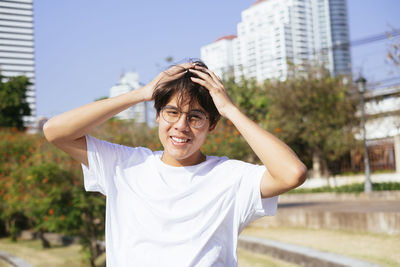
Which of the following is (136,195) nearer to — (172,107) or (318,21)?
(172,107)

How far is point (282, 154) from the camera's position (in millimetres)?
1752

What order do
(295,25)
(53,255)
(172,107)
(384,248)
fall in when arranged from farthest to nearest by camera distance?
1. (295,25)
2. (53,255)
3. (384,248)
4. (172,107)

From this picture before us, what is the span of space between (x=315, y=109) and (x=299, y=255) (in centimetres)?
1677

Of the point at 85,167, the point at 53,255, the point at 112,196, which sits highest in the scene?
the point at 85,167

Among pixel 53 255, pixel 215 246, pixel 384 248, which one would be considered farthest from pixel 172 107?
pixel 53 255

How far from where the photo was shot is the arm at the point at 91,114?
75.0 inches

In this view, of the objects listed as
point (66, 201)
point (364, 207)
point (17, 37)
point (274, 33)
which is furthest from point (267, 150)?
point (17, 37)

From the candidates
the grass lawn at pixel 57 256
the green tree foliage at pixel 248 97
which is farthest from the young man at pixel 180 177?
the green tree foliage at pixel 248 97

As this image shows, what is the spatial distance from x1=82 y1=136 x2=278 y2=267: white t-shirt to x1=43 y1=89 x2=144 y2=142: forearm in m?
0.11

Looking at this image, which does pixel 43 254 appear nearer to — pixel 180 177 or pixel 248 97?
pixel 180 177

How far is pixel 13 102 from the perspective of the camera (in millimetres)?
25656

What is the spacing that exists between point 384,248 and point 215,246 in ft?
16.4

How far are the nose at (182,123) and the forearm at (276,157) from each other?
253 mm

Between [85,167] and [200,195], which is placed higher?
[85,167]
